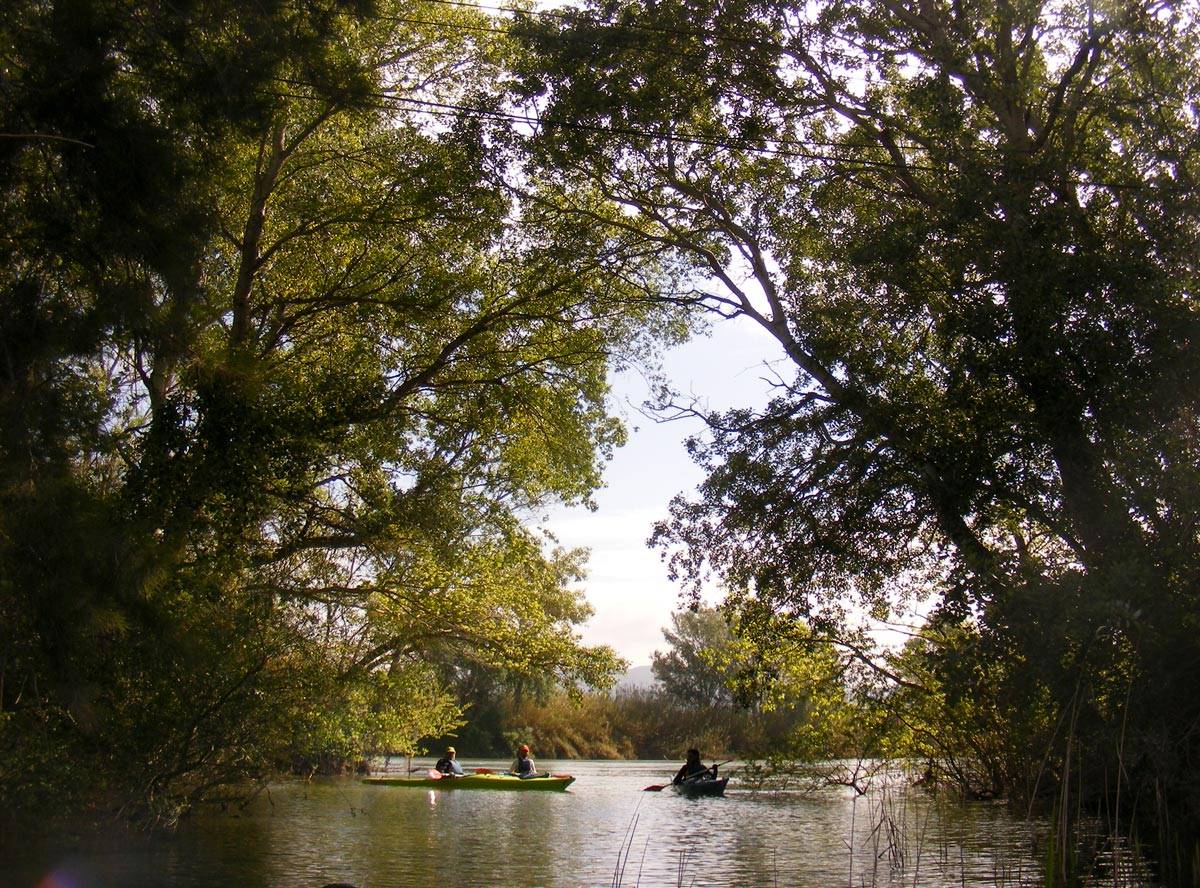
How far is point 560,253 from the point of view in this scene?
44.8ft

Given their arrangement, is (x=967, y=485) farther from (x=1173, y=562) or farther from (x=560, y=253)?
(x=560, y=253)

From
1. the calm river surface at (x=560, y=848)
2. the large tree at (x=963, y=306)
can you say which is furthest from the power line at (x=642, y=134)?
the calm river surface at (x=560, y=848)

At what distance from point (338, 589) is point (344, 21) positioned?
875 centimetres

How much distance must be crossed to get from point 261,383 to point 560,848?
721cm

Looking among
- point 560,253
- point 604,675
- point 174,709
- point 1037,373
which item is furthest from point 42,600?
point 604,675

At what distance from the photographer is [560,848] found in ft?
46.9

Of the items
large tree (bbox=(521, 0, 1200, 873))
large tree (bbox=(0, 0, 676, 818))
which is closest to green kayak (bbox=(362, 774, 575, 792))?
large tree (bbox=(0, 0, 676, 818))

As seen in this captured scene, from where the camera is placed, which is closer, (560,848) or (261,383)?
(261,383)

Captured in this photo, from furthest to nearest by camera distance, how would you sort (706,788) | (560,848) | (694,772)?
(694,772), (706,788), (560,848)

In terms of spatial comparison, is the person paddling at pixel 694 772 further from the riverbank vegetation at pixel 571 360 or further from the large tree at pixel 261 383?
the riverbank vegetation at pixel 571 360

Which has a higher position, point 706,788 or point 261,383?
point 261,383

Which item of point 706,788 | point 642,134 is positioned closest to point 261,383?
point 642,134

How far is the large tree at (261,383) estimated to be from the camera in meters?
8.34

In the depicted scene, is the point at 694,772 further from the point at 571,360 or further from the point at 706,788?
the point at 571,360
